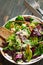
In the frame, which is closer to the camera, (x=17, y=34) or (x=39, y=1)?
(x=17, y=34)

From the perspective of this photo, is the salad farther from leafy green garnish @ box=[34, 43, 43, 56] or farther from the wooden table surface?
the wooden table surface

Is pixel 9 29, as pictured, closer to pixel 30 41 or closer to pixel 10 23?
pixel 10 23

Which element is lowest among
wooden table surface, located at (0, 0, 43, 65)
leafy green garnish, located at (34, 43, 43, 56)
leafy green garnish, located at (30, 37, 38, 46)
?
leafy green garnish, located at (34, 43, 43, 56)

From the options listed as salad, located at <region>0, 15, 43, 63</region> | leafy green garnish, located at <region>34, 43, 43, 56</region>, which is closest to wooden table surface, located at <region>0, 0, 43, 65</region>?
salad, located at <region>0, 15, 43, 63</region>

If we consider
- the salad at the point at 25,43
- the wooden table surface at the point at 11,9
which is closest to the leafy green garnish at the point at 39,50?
the salad at the point at 25,43

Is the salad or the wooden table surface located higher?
the wooden table surface

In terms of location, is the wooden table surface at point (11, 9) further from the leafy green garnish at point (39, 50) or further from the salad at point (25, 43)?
the leafy green garnish at point (39, 50)

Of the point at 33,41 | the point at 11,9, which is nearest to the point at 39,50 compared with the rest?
the point at 33,41

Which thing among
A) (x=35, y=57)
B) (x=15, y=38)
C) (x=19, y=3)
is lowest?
(x=35, y=57)

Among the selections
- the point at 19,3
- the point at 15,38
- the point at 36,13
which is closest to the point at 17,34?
the point at 15,38
